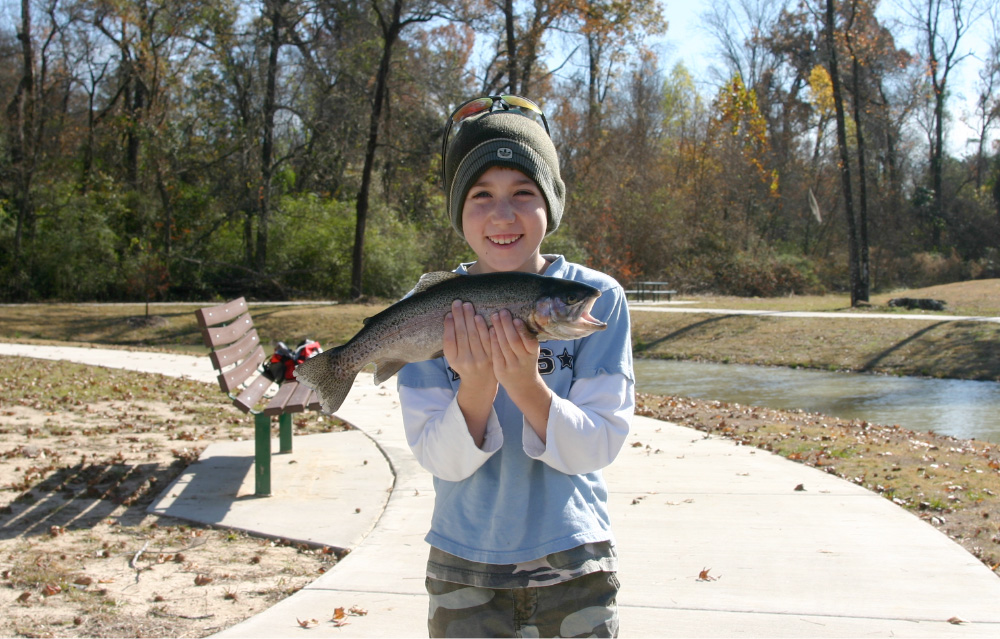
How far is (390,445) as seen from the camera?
268 inches

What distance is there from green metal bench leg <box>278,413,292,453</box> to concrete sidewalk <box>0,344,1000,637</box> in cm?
37

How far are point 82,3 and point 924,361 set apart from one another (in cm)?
2854

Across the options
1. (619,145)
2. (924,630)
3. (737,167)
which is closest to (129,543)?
(924,630)

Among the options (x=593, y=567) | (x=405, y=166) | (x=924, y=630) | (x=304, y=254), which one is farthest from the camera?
(x=405, y=166)

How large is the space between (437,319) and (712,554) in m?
2.89

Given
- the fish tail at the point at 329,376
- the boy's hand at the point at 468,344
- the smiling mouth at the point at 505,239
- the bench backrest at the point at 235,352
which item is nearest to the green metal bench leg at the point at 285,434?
the bench backrest at the point at 235,352

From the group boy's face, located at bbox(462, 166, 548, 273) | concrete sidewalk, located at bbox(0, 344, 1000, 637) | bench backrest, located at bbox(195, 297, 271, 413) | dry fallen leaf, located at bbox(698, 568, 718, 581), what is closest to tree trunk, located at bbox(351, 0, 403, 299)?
bench backrest, located at bbox(195, 297, 271, 413)

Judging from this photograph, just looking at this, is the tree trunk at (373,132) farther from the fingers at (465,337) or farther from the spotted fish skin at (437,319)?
the fingers at (465,337)

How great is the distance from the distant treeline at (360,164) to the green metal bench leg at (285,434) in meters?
16.1

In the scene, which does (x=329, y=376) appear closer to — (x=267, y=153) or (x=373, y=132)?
(x=373, y=132)

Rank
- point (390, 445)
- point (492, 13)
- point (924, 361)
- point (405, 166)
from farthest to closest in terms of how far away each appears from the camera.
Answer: point (405, 166), point (492, 13), point (924, 361), point (390, 445)

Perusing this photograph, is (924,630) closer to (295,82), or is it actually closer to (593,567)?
(593,567)

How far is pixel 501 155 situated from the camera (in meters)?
2.07

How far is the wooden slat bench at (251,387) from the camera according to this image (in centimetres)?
545
